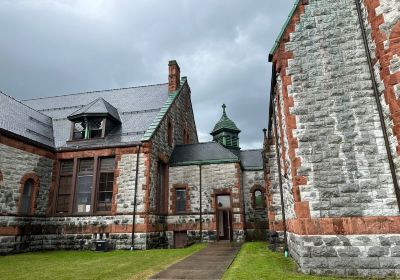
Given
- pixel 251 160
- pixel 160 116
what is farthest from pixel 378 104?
pixel 251 160

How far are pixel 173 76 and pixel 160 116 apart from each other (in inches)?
183

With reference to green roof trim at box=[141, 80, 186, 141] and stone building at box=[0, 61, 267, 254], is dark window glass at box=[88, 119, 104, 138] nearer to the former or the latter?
stone building at box=[0, 61, 267, 254]

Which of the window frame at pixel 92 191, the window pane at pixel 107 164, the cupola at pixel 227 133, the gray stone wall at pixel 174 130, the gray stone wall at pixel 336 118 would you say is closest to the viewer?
the gray stone wall at pixel 336 118

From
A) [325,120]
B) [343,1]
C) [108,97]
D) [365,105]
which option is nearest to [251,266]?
[325,120]

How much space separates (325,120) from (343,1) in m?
4.10

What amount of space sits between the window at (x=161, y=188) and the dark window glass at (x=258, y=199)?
20.8ft

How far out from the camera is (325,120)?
8078 millimetres

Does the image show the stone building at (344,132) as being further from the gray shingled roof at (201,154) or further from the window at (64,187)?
the window at (64,187)

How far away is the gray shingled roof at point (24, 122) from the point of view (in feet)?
49.2

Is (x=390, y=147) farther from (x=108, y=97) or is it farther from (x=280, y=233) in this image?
(x=108, y=97)

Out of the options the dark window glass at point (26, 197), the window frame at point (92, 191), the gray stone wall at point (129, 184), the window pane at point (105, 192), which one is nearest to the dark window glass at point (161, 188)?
the gray stone wall at point (129, 184)

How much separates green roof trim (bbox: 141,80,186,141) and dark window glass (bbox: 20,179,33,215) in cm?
655

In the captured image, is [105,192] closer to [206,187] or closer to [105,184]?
[105,184]

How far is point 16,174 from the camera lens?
1409 centimetres
